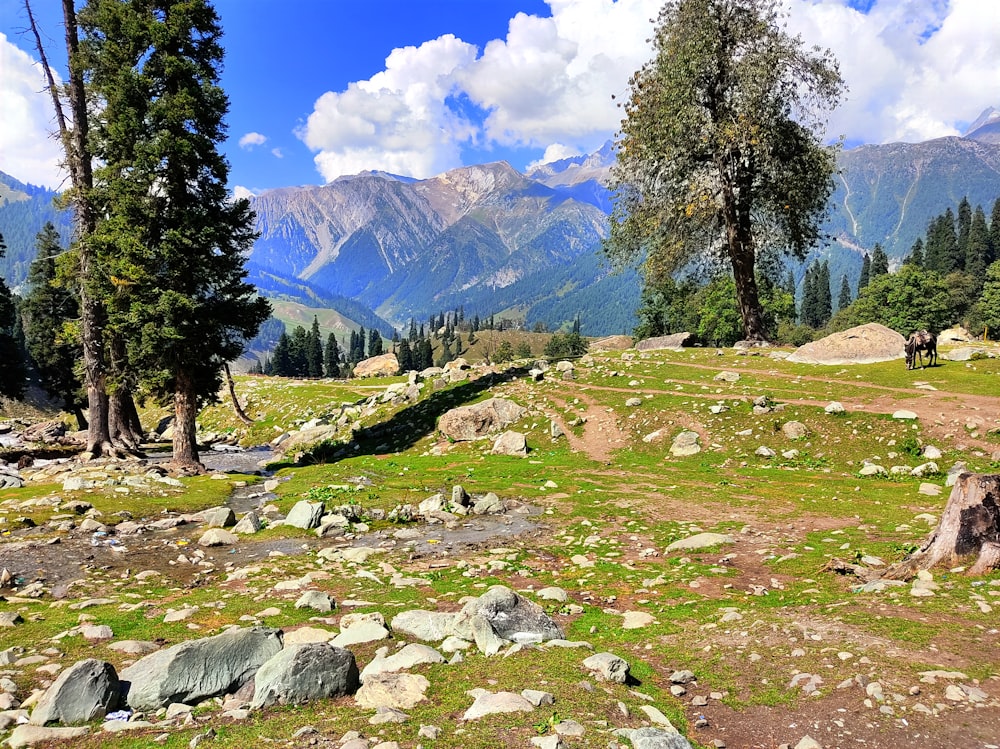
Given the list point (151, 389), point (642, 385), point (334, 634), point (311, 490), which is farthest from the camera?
point (642, 385)

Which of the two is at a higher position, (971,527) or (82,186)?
(82,186)

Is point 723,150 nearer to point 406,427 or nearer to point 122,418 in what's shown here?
point 406,427

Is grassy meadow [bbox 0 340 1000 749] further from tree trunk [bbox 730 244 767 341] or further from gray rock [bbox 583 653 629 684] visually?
tree trunk [bbox 730 244 767 341]

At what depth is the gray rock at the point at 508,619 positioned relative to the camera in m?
8.15

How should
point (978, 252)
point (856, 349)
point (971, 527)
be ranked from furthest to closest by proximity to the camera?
point (978, 252)
point (856, 349)
point (971, 527)

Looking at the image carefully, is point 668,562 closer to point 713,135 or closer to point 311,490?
point 311,490

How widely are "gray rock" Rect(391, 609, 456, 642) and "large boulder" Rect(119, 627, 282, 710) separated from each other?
211 centimetres

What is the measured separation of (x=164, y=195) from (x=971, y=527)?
32415 millimetres

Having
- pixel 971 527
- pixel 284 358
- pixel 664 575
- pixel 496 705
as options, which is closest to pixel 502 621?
pixel 496 705

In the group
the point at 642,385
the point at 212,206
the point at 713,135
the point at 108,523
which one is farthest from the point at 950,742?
the point at 713,135

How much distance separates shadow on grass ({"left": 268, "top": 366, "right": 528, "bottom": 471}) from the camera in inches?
1420

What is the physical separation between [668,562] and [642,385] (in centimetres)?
2264

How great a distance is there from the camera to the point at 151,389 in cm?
2714

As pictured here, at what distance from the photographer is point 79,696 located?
5.93m
